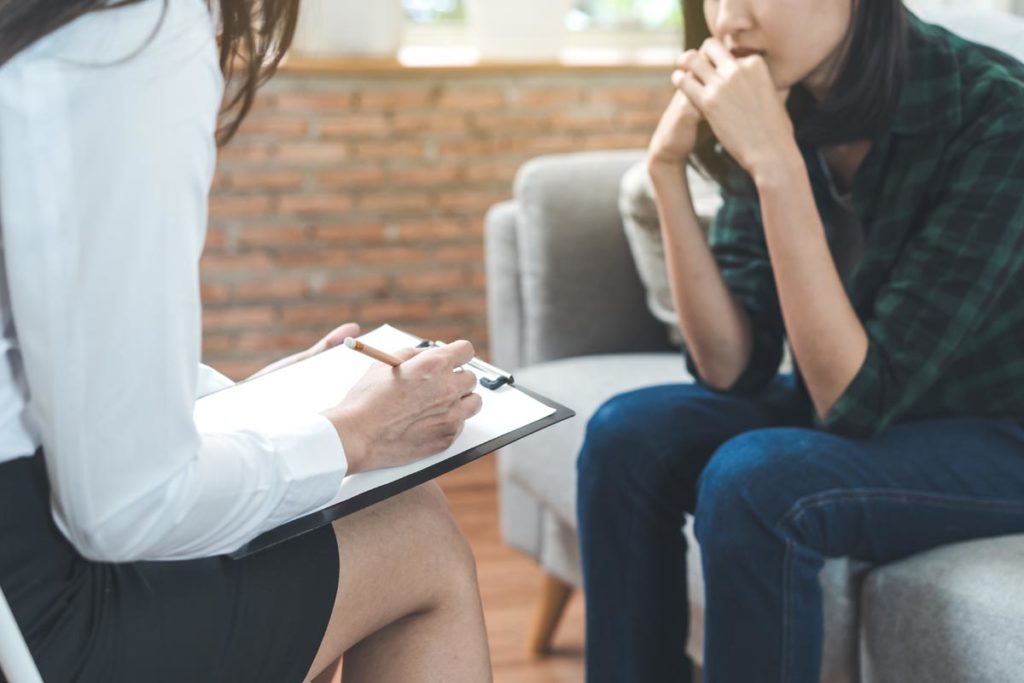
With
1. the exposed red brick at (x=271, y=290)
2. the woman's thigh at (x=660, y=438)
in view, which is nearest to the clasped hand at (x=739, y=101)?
the woman's thigh at (x=660, y=438)

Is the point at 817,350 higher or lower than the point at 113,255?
lower

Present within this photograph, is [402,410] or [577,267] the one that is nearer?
[402,410]

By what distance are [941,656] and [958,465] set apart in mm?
→ 168

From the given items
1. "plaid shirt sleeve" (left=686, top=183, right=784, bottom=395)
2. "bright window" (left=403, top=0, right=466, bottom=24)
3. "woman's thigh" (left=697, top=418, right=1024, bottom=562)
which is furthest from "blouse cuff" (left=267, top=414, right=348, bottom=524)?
"bright window" (left=403, top=0, right=466, bottom=24)

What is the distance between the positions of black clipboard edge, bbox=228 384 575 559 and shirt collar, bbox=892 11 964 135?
0.48m

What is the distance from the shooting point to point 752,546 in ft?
3.29

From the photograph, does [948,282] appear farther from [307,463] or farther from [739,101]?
[307,463]

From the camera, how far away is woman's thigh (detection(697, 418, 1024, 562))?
1.01m

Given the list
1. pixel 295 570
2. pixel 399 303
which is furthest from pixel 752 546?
pixel 399 303

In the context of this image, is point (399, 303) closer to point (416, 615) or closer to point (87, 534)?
point (416, 615)

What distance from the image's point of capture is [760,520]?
100 cm

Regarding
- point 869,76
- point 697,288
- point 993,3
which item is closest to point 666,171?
point 697,288

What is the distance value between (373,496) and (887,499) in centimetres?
48

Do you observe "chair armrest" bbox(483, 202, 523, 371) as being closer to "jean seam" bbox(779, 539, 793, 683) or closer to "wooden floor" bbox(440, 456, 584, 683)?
"wooden floor" bbox(440, 456, 584, 683)
